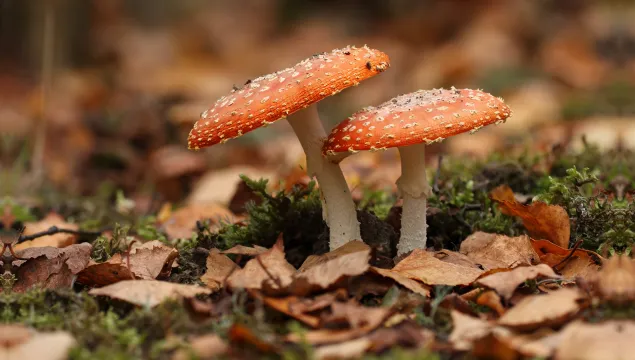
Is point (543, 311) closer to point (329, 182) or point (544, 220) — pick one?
point (544, 220)

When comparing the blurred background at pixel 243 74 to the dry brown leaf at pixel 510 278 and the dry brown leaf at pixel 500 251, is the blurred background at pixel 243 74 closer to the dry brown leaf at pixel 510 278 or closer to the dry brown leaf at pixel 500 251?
the dry brown leaf at pixel 500 251

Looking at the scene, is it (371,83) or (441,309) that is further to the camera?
(371,83)

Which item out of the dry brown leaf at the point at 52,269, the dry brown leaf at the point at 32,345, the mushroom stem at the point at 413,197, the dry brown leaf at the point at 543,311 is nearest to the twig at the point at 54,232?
the dry brown leaf at the point at 52,269

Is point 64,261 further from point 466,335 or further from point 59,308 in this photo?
point 466,335

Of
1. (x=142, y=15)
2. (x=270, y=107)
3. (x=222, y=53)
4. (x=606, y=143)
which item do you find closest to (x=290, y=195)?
(x=270, y=107)

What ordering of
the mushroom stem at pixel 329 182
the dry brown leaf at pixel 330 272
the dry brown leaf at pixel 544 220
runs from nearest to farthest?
the dry brown leaf at pixel 330 272 < the dry brown leaf at pixel 544 220 < the mushroom stem at pixel 329 182

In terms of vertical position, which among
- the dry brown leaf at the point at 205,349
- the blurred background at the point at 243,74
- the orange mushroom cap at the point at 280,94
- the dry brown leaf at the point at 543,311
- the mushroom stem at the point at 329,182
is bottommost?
the dry brown leaf at the point at 205,349
